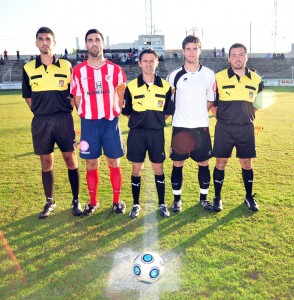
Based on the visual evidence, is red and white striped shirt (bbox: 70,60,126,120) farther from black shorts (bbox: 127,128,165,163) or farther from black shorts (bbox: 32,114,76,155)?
black shorts (bbox: 127,128,165,163)

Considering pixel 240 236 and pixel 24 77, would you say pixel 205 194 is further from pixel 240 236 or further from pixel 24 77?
pixel 24 77

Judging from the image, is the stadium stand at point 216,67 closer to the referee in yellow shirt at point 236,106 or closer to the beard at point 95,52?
the referee in yellow shirt at point 236,106

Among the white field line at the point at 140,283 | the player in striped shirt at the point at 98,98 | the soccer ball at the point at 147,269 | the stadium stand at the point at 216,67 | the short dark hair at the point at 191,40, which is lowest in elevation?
the white field line at the point at 140,283

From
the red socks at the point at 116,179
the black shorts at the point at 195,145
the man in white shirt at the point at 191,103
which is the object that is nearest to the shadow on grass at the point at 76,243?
the red socks at the point at 116,179

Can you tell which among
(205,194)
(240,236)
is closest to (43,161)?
(205,194)

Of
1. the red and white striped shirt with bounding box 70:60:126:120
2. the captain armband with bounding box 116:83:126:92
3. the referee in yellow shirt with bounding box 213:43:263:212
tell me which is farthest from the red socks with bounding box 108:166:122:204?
the referee in yellow shirt with bounding box 213:43:263:212

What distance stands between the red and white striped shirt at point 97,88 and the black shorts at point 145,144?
1.28ft

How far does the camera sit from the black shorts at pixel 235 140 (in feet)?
13.7

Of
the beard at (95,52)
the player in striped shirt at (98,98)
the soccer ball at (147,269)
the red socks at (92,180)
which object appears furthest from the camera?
the red socks at (92,180)

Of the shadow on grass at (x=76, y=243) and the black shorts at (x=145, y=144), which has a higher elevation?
the black shorts at (x=145, y=144)

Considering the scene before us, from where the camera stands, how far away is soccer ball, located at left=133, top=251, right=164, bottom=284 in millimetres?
2750

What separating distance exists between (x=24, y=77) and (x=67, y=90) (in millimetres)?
553

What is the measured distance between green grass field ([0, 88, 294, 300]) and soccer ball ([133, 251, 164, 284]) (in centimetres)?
14

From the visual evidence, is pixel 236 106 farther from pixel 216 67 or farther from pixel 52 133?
pixel 216 67
